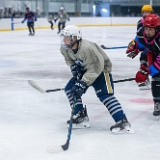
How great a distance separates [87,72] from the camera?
9.02ft

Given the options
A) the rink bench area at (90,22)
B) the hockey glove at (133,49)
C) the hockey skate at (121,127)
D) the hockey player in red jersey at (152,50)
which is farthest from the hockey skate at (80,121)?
the rink bench area at (90,22)

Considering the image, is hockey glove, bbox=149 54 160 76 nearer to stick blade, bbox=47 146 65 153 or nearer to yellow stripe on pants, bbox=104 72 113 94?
yellow stripe on pants, bbox=104 72 113 94

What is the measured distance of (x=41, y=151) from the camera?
254cm

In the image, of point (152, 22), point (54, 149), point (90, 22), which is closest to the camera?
point (54, 149)

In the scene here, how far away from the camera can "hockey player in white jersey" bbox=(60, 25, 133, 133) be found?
9.00 feet

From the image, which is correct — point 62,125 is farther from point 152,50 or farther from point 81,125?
point 152,50

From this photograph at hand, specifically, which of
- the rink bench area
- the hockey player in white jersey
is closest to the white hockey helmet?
the hockey player in white jersey

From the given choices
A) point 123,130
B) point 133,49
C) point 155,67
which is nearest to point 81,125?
point 123,130

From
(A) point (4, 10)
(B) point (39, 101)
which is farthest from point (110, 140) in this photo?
(A) point (4, 10)

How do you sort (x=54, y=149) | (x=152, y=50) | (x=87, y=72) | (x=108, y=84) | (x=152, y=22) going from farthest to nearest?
(x=152, y=50), (x=152, y=22), (x=108, y=84), (x=87, y=72), (x=54, y=149)

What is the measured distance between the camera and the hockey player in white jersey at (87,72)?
274 centimetres

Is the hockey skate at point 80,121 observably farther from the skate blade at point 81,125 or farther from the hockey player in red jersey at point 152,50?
the hockey player in red jersey at point 152,50

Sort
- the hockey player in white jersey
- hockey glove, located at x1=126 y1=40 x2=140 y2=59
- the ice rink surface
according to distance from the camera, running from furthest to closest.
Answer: hockey glove, located at x1=126 y1=40 x2=140 y2=59 → the hockey player in white jersey → the ice rink surface

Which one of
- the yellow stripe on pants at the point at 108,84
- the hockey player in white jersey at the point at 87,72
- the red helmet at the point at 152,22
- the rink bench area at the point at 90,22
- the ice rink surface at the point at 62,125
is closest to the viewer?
the ice rink surface at the point at 62,125
